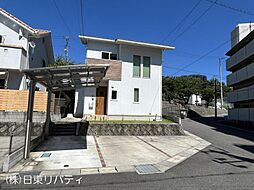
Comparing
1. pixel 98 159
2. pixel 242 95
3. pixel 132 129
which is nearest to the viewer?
pixel 98 159

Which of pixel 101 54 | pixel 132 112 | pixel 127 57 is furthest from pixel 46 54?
pixel 132 112

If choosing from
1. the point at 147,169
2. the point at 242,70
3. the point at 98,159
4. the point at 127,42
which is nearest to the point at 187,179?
the point at 147,169

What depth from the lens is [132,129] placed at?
11617 mm

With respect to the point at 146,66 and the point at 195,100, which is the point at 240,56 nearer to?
the point at 146,66

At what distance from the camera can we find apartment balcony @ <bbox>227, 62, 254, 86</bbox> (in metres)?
18.4

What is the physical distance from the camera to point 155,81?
49.7 feet

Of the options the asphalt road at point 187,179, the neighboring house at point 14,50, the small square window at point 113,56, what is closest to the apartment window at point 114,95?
the small square window at point 113,56

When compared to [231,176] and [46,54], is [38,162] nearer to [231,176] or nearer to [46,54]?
[231,176]

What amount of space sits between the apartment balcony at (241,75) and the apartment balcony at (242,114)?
347cm

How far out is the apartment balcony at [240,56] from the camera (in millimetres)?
18381

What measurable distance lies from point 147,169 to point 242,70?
1975cm

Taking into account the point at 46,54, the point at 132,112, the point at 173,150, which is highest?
the point at 46,54

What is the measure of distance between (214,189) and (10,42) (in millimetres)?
14250

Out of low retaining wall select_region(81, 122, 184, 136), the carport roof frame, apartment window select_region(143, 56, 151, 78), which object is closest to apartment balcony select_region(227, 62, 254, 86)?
apartment window select_region(143, 56, 151, 78)
